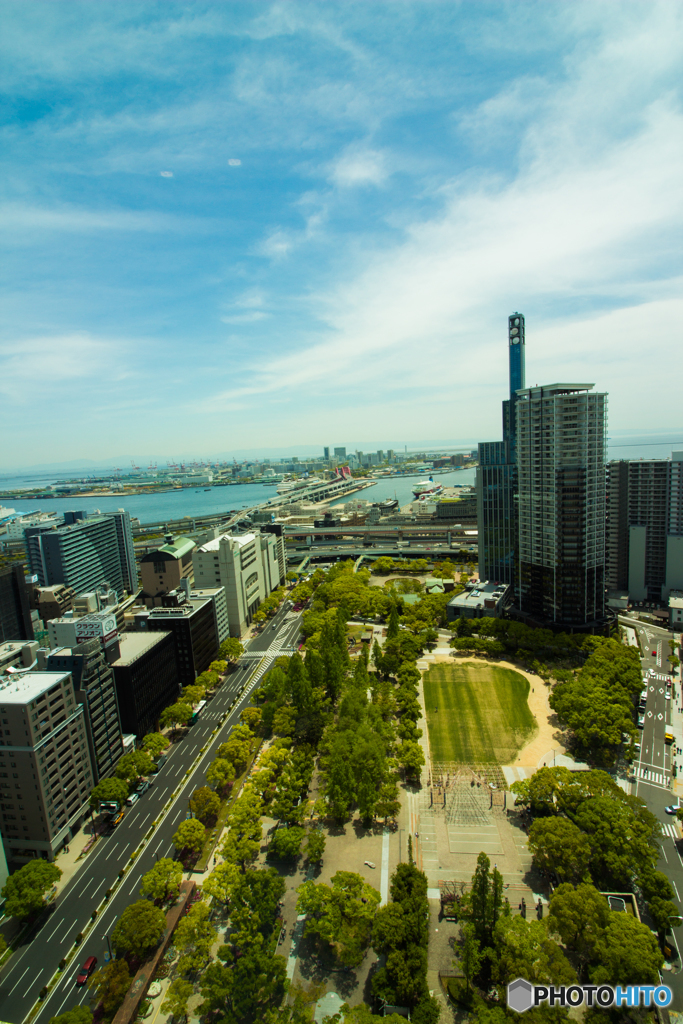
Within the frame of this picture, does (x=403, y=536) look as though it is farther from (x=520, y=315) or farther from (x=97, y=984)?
(x=97, y=984)

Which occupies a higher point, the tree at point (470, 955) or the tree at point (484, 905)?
the tree at point (484, 905)

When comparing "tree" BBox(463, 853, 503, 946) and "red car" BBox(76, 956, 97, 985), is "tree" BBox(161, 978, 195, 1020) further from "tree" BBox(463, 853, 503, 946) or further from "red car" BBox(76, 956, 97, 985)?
"tree" BBox(463, 853, 503, 946)

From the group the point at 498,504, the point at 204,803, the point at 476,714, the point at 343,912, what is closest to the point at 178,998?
the point at 343,912

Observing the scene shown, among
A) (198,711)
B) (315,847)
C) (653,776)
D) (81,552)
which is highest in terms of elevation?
(81,552)

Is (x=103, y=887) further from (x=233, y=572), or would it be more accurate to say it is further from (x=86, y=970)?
(x=233, y=572)

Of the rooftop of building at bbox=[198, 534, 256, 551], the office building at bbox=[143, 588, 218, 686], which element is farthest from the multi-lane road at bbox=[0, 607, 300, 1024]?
the rooftop of building at bbox=[198, 534, 256, 551]

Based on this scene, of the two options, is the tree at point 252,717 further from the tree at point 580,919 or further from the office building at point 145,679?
the tree at point 580,919

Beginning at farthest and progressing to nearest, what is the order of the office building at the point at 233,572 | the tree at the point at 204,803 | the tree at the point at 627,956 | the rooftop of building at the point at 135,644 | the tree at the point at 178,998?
the office building at the point at 233,572, the rooftop of building at the point at 135,644, the tree at the point at 204,803, the tree at the point at 178,998, the tree at the point at 627,956

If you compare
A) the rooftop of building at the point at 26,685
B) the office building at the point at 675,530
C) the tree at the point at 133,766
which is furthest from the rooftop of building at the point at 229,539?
the office building at the point at 675,530
